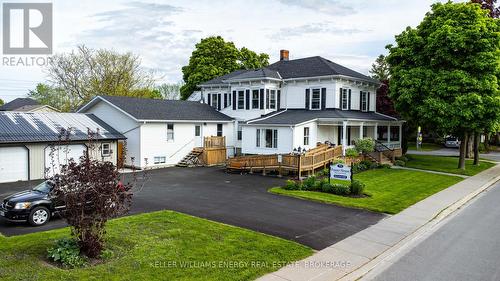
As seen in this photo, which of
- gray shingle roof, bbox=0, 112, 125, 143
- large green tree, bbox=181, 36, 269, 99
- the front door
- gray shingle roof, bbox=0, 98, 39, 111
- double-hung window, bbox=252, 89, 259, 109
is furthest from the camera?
gray shingle roof, bbox=0, 98, 39, 111

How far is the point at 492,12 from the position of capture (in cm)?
3766

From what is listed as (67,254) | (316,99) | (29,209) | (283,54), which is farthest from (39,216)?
(283,54)

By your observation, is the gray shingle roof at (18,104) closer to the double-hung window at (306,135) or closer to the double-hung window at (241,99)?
the double-hung window at (241,99)

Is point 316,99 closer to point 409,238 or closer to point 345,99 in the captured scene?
point 345,99

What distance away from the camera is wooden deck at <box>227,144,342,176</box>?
24328 millimetres

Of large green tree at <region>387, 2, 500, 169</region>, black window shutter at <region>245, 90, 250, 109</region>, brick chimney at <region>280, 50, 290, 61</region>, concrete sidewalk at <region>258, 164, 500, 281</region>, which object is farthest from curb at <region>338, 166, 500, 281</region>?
brick chimney at <region>280, 50, 290, 61</region>

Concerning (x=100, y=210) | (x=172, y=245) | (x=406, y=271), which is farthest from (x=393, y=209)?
(x=100, y=210)

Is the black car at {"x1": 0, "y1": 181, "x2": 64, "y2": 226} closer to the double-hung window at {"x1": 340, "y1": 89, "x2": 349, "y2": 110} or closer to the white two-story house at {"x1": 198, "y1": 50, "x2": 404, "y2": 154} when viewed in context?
the white two-story house at {"x1": 198, "y1": 50, "x2": 404, "y2": 154}

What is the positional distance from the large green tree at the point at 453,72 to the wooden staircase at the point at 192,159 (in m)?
16.4

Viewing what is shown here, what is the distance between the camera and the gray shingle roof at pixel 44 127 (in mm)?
23266

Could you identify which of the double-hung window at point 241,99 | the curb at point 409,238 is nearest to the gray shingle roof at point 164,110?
the double-hung window at point 241,99

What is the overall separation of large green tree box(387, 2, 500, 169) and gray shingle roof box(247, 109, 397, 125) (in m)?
3.85

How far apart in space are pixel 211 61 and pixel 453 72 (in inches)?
1244

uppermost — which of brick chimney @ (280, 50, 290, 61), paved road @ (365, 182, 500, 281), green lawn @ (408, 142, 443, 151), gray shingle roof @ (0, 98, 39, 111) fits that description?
brick chimney @ (280, 50, 290, 61)
